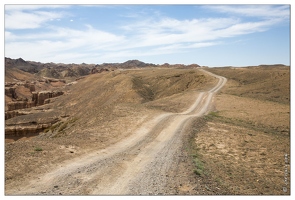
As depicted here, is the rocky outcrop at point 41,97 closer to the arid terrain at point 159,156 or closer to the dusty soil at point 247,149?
the arid terrain at point 159,156

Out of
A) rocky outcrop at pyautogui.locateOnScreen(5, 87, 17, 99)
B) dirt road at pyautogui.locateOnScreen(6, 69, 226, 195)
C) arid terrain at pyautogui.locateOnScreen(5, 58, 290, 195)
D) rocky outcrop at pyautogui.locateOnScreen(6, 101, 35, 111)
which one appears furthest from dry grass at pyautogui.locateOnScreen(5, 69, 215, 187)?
rocky outcrop at pyautogui.locateOnScreen(5, 87, 17, 99)

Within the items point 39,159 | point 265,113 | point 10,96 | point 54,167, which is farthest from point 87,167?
point 10,96

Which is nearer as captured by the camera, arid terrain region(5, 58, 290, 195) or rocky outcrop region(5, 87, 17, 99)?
arid terrain region(5, 58, 290, 195)

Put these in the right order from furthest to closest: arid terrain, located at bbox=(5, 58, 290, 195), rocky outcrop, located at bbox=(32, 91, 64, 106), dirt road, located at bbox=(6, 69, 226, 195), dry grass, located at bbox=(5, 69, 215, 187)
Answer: rocky outcrop, located at bbox=(32, 91, 64, 106), dry grass, located at bbox=(5, 69, 215, 187), arid terrain, located at bbox=(5, 58, 290, 195), dirt road, located at bbox=(6, 69, 226, 195)

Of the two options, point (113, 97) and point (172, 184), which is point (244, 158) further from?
point (113, 97)

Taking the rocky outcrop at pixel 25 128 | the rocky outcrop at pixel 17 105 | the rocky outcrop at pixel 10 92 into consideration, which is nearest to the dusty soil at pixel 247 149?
the rocky outcrop at pixel 25 128

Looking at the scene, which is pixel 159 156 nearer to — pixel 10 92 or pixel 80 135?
pixel 80 135

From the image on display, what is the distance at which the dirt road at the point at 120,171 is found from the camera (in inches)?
428

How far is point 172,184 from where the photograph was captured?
11773mm

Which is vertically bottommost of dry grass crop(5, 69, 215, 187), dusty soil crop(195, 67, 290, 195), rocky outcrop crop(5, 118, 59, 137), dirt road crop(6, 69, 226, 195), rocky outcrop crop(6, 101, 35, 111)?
rocky outcrop crop(5, 118, 59, 137)

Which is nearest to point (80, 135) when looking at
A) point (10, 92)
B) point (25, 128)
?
point (25, 128)

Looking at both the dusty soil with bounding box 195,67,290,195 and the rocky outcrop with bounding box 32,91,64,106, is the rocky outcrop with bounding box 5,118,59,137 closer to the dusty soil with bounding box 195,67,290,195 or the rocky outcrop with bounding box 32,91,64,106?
the rocky outcrop with bounding box 32,91,64,106

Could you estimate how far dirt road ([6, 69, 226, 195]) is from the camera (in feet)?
35.6

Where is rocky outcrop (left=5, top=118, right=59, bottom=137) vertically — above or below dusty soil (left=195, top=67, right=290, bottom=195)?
below
